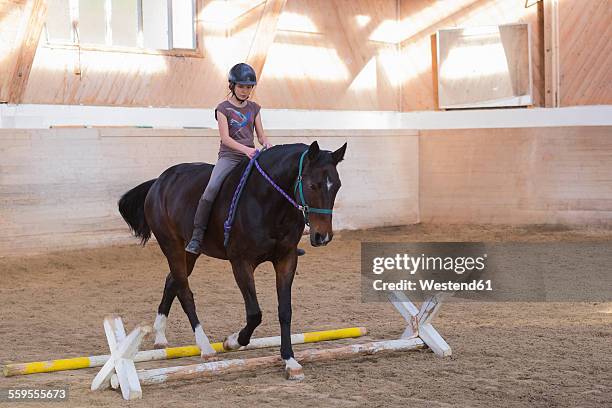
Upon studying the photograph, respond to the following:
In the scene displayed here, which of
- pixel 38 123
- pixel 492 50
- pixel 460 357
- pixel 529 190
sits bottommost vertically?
pixel 460 357

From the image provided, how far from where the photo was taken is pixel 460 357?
18.4 ft

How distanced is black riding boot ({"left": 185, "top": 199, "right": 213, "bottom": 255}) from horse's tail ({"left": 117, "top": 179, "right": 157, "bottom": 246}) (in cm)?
108

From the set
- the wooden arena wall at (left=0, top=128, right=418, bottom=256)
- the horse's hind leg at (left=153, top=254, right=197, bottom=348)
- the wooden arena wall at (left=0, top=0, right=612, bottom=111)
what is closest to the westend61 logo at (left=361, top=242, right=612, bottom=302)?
the horse's hind leg at (left=153, top=254, right=197, bottom=348)

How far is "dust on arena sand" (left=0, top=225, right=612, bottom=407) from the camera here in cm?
A: 471

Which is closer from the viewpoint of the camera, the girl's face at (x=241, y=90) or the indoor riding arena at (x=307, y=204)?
the indoor riding arena at (x=307, y=204)

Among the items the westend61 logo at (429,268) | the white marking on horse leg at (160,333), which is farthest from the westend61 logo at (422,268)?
the white marking on horse leg at (160,333)

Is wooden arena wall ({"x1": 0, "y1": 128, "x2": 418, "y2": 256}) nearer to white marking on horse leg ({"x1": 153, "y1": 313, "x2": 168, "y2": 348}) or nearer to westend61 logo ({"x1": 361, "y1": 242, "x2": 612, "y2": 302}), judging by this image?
westend61 logo ({"x1": 361, "y1": 242, "x2": 612, "y2": 302})

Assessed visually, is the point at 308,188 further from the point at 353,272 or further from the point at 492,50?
the point at 492,50

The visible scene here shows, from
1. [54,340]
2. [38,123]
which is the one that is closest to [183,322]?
[54,340]

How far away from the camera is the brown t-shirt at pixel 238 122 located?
18.7ft

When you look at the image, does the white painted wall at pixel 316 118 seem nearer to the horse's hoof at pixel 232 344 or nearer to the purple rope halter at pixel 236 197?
the purple rope halter at pixel 236 197

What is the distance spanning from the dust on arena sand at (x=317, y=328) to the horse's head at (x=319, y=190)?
890 millimetres

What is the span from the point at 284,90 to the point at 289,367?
9.38 meters

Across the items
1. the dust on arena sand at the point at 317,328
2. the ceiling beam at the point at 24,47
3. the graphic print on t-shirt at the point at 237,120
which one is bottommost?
the dust on arena sand at the point at 317,328
